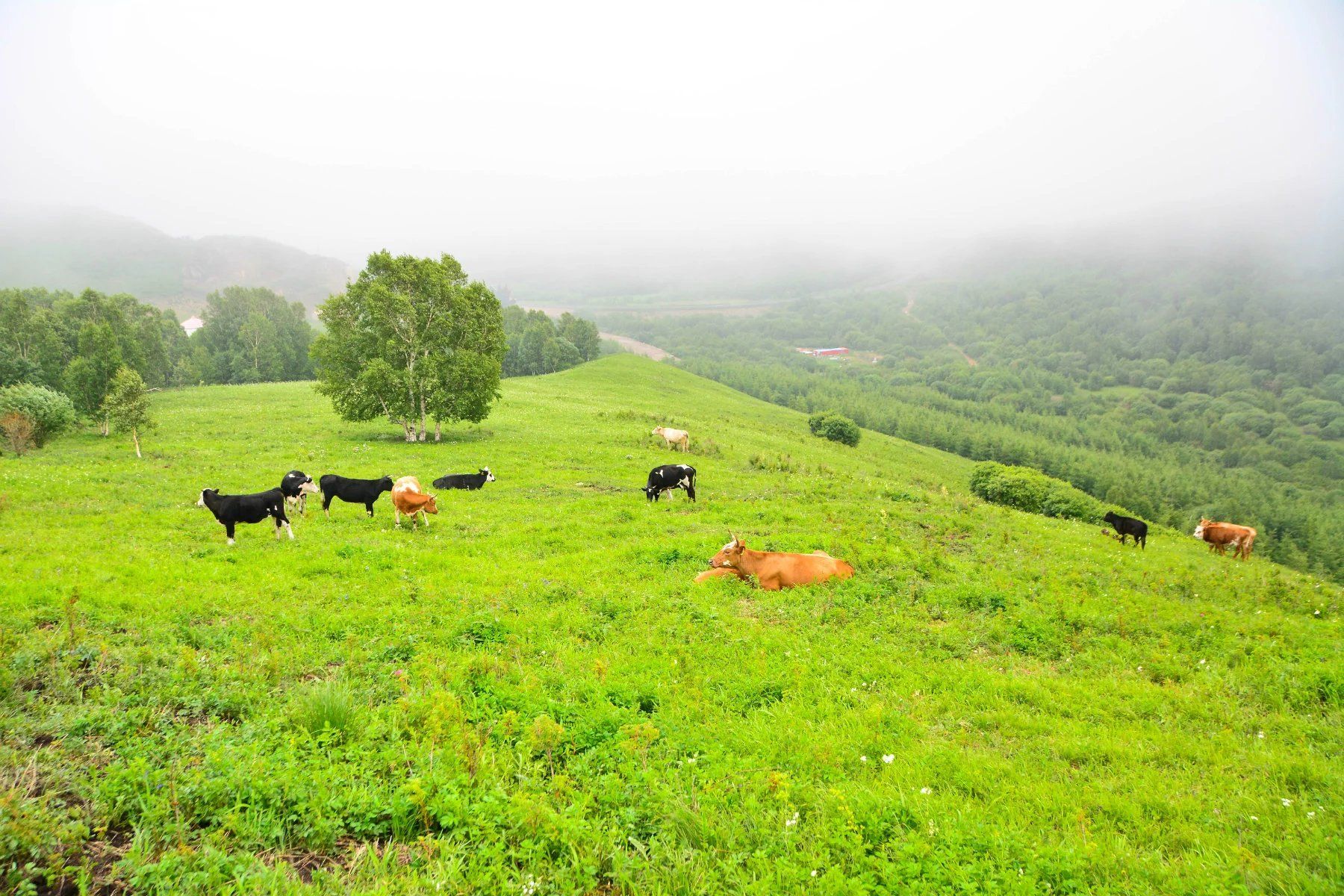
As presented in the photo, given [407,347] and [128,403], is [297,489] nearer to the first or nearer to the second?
[407,347]

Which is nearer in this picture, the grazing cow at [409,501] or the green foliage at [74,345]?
the grazing cow at [409,501]

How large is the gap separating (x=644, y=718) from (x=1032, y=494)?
43.2 m

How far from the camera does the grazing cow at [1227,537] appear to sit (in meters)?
23.0

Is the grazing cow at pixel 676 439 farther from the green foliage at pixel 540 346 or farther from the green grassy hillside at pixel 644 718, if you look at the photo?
the green foliage at pixel 540 346

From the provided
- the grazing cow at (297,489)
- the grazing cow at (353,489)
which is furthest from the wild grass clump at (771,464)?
the grazing cow at (297,489)

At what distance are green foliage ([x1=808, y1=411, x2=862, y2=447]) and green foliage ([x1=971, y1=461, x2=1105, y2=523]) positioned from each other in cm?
1929

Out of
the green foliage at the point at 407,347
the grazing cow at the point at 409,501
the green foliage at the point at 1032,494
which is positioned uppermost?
the green foliage at the point at 407,347

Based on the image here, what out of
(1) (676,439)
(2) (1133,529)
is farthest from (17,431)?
(2) (1133,529)

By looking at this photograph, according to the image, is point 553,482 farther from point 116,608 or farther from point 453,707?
point 453,707

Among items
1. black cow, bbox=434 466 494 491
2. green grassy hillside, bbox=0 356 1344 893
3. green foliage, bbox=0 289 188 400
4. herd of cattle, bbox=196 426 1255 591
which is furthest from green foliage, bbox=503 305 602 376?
green grassy hillside, bbox=0 356 1344 893

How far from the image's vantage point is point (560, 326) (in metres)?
126

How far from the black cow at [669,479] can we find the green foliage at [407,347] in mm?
Answer: 16971

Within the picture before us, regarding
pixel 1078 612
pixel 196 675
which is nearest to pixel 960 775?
pixel 1078 612

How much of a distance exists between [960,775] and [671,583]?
6.90 m
